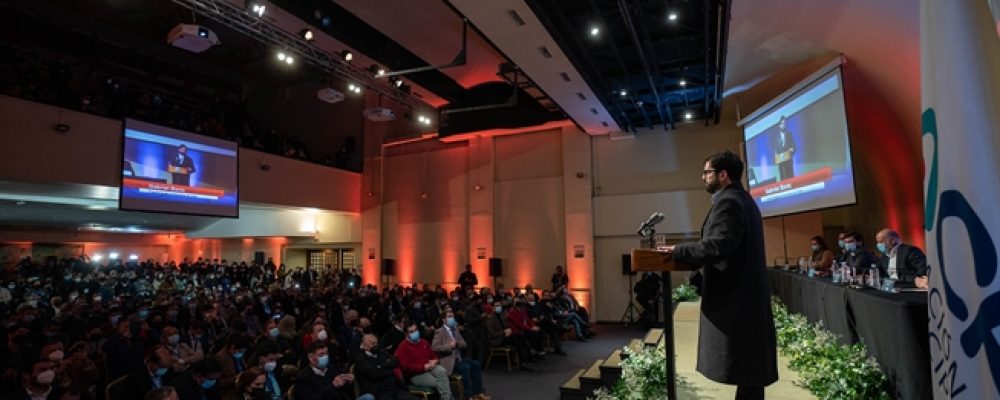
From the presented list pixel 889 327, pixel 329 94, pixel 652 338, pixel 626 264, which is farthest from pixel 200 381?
pixel 626 264

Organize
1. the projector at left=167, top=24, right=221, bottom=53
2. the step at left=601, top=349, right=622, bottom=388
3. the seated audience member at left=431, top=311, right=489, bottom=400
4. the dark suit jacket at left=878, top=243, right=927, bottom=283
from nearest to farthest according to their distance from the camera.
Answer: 1. the dark suit jacket at left=878, top=243, right=927, bottom=283
2. the step at left=601, top=349, right=622, bottom=388
3. the seated audience member at left=431, top=311, right=489, bottom=400
4. the projector at left=167, top=24, right=221, bottom=53

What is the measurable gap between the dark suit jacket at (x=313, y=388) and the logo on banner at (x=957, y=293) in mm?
4242

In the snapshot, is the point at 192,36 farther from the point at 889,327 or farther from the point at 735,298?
the point at 889,327

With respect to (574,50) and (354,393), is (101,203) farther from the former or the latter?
(574,50)

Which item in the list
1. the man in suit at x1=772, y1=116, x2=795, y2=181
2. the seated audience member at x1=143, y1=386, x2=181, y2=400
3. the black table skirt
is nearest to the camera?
the black table skirt

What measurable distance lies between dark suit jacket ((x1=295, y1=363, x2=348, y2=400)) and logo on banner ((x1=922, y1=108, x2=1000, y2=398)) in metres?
4.24

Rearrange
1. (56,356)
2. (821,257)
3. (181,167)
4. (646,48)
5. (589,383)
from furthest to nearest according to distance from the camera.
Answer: (181,167) < (646,48) < (821,257) < (589,383) < (56,356)

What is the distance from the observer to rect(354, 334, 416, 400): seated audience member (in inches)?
198

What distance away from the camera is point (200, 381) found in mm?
4418

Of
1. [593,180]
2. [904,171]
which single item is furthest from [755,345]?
[593,180]

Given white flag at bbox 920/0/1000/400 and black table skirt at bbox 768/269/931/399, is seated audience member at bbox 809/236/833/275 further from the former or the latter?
white flag at bbox 920/0/1000/400

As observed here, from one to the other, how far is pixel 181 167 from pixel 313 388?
26.1ft

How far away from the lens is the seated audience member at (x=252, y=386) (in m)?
4.20

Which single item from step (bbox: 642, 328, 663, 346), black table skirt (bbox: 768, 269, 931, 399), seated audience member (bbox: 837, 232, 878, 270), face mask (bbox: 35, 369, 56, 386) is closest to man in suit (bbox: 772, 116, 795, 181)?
seated audience member (bbox: 837, 232, 878, 270)
